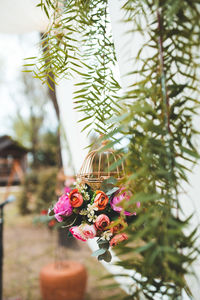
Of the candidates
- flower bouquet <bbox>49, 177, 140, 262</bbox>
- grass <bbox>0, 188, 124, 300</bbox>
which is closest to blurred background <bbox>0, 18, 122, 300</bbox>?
grass <bbox>0, 188, 124, 300</bbox>

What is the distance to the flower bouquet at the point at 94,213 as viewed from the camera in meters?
0.66

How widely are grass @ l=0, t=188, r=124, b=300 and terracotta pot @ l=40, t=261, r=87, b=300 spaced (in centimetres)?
28

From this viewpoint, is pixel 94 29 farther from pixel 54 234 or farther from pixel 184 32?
pixel 54 234

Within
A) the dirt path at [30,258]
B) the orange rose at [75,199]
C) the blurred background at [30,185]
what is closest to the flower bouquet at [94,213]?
the orange rose at [75,199]

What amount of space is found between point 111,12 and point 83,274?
209 cm

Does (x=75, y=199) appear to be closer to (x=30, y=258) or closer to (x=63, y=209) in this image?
(x=63, y=209)

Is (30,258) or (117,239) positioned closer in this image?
(117,239)

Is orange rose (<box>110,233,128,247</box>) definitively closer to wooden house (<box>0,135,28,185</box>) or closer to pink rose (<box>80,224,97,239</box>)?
pink rose (<box>80,224,97,239</box>)

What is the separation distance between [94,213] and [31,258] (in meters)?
3.09

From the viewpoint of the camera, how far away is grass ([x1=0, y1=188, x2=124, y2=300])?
2.56 metres

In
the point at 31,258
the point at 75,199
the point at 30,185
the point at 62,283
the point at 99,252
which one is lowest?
the point at 31,258

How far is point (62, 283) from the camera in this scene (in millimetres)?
2135

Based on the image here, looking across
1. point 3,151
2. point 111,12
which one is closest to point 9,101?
point 3,151

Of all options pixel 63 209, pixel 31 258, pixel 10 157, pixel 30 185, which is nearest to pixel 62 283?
pixel 31 258
